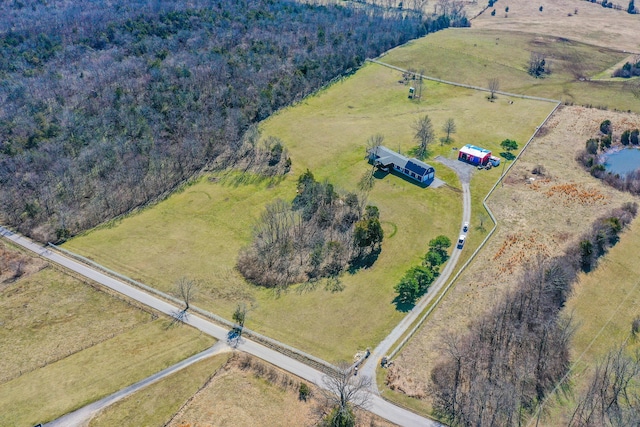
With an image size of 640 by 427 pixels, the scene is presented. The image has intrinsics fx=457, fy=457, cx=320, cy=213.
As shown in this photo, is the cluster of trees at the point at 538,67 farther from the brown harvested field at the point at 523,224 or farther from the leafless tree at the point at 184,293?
the leafless tree at the point at 184,293

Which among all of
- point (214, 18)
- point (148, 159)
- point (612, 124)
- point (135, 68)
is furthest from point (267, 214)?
→ point (214, 18)

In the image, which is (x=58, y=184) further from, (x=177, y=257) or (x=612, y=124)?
(x=612, y=124)

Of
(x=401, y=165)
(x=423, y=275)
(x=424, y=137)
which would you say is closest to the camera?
(x=423, y=275)

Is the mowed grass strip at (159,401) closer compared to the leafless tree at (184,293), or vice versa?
the mowed grass strip at (159,401)

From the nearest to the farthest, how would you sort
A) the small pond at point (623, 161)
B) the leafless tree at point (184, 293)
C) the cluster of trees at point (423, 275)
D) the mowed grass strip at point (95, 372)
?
A: the mowed grass strip at point (95, 372) < the leafless tree at point (184, 293) < the cluster of trees at point (423, 275) < the small pond at point (623, 161)

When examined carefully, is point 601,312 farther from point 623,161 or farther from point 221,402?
point 623,161

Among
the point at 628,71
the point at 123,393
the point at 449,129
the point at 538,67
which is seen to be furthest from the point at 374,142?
the point at 628,71

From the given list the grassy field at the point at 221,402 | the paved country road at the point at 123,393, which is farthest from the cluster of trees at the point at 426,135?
the grassy field at the point at 221,402

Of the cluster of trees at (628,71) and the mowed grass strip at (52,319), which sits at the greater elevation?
the cluster of trees at (628,71)
